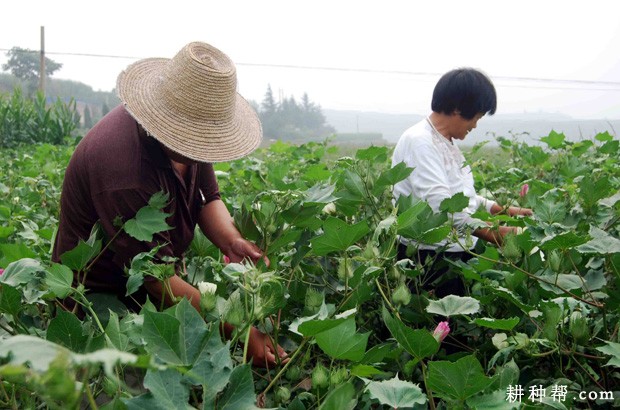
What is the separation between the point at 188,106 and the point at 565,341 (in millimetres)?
825

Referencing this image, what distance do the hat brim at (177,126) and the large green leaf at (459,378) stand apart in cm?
70

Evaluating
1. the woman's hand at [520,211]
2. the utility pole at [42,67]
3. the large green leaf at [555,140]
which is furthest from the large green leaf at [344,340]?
the utility pole at [42,67]

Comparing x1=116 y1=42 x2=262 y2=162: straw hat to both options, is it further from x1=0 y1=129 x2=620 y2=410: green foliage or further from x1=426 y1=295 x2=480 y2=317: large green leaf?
x1=426 y1=295 x2=480 y2=317: large green leaf

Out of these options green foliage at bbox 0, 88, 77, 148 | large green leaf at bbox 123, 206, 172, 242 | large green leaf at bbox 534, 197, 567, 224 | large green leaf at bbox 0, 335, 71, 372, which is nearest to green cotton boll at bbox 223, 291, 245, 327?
large green leaf at bbox 123, 206, 172, 242

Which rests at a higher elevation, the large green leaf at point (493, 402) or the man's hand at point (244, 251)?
the large green leaf at point (493, 402)

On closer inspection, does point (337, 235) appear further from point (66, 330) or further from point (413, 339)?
point (66, 330)

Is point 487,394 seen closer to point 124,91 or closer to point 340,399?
point 340,399

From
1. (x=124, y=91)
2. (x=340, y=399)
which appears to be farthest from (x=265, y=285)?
(x=124, y=91)

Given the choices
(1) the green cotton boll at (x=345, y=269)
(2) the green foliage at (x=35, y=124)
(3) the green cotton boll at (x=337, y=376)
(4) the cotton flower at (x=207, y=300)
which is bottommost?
(2) the green foliage at (x=35, y=124)

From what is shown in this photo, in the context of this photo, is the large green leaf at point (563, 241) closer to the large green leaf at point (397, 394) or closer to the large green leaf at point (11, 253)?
the large green leaf at point (397, 394)

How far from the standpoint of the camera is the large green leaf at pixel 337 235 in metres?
1.01

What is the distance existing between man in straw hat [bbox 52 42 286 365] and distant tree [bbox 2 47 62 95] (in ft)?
57.3

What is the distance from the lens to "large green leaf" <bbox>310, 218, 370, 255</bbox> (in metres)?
1.01

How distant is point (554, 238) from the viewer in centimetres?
109
